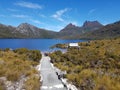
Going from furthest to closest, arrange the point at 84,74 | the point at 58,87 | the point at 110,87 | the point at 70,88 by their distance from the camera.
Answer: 1. the point at 84,74
2. the point at 58,87
3. the point at 70,88
4. the point at 110,87

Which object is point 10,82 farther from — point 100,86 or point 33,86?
point 100,86

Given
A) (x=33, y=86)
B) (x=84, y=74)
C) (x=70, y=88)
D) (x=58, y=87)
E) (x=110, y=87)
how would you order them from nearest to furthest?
1. (x=110, y=87)
2. (x=33, y=86)
3. (x=70, y=88)
4. (x=58, y=87)
5. (x=84, y=74)

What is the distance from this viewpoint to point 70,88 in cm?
1216

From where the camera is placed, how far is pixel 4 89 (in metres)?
10.7

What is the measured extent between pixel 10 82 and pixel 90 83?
4.98 metres

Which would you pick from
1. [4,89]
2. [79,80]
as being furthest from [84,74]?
[4,89]

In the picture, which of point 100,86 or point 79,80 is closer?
point 100,86

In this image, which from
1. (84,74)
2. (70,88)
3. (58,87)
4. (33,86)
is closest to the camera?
(33,86)

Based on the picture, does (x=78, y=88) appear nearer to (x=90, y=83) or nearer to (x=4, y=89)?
(x=90, y=83)

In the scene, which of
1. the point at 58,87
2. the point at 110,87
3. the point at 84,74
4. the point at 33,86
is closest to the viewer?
the point at 110,87

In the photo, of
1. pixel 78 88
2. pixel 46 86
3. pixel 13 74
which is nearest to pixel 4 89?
pixel 13 74

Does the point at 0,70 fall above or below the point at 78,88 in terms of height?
above

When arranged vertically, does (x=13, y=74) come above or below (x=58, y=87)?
above

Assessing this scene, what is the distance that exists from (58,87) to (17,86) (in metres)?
2.98
